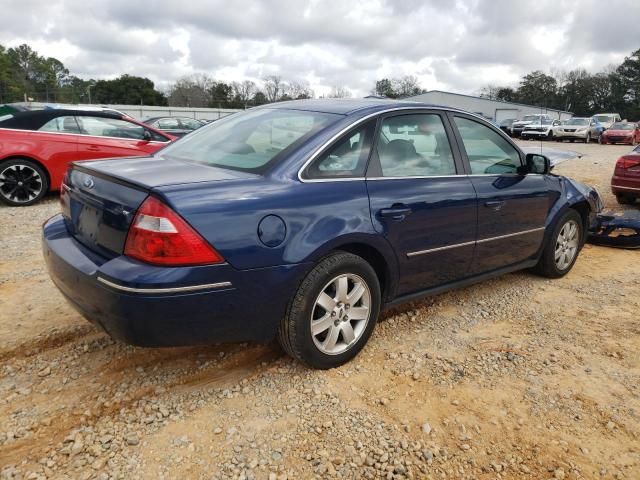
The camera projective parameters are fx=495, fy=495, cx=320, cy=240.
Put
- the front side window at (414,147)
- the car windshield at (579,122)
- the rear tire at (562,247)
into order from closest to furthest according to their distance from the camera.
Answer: the front side window at (414,147) → the rear tire at (562,247) → the car windshield at (579,122)

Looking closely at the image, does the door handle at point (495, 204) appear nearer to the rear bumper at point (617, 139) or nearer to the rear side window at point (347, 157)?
the rear side window at point (347, 157)

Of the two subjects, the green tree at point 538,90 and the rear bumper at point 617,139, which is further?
the green tree at point 538,90

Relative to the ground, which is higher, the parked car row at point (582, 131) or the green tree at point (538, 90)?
the green tree at point (538, 90)

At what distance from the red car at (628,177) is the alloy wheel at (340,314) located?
7.14m

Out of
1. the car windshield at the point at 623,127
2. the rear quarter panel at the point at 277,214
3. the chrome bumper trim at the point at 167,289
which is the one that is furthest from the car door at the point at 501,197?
the car windshield at the point at 623,127

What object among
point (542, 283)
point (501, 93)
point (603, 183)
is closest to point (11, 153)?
point (542, 283)

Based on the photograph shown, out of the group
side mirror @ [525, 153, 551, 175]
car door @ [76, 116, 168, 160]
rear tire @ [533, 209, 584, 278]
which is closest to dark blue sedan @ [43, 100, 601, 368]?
side mirror @ [525, 153, 551, 175]

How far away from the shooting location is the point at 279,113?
340cm

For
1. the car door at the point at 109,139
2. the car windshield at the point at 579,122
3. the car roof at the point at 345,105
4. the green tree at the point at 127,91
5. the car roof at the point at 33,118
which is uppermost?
the green tree at the point at 127,91

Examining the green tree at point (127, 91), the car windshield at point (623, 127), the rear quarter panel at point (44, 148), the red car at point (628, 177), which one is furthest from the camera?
the green tree at point (127, 91)

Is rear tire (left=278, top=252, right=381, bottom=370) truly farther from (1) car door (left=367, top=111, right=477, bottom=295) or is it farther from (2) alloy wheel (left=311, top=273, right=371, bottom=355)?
(1) car door (left=367, top=111, right=477, bottom=295)

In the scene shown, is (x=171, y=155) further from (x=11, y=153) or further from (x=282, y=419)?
(x=11, y=153)

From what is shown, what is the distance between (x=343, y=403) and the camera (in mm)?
2695

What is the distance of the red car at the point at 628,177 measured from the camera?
8102 mm
